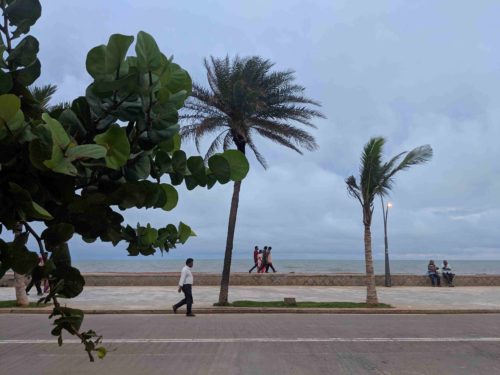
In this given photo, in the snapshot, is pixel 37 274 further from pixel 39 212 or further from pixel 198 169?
pixel 198 169

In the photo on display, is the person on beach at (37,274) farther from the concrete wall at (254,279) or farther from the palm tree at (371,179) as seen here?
the concrete wall at (254,279)

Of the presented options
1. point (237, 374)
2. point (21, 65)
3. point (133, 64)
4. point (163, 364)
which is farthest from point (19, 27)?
point (163, 364)

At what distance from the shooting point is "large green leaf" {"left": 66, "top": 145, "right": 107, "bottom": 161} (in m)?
1.42

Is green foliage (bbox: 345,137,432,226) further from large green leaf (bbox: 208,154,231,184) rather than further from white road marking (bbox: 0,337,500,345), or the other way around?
large green leaf (bbox: 208,154,231,184)

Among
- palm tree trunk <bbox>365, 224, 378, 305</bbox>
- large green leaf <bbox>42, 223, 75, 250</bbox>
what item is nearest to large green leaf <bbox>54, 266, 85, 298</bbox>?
large green leaf <bbox>42, 223, 75, 250</bbox>

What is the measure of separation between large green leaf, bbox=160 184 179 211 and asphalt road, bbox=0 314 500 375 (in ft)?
21.1

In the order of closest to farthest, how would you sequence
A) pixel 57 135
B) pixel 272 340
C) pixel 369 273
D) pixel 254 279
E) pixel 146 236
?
pixel 57 135, pixel 146 236, pixel 272 340, pixel 369 273, pixel 254 279

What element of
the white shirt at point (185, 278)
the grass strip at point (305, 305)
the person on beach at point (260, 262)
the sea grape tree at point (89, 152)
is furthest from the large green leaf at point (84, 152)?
the person on beach at point (260, 262)

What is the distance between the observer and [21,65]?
174cm

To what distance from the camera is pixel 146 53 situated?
154 centimetres

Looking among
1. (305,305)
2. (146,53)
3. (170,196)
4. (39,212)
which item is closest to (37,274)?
(39,212)

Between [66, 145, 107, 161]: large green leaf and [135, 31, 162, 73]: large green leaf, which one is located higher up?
[135, 31, 162, 73]: large green leaf

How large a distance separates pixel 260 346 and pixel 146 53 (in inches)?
358

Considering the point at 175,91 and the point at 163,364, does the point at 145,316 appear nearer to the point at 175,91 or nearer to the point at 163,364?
the point at 163,364
